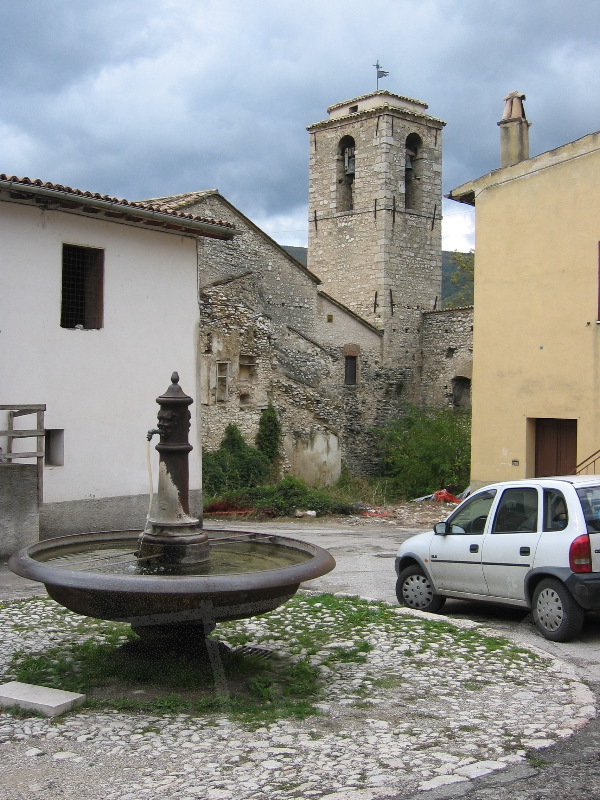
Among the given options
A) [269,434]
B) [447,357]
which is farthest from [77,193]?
[447,357]

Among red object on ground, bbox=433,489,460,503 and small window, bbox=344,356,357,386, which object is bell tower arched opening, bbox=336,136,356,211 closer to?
small window, bbox=344,356,357,386

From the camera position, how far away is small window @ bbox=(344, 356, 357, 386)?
32.8 metres

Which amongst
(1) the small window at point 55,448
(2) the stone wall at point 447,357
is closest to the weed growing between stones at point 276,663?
(1) the small window at point 55,448

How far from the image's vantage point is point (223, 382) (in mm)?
25516

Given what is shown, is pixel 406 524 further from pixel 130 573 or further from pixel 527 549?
pixel 130 573

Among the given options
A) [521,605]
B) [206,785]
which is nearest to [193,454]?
[521,605]

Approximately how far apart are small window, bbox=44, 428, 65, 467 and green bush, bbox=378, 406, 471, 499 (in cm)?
1412

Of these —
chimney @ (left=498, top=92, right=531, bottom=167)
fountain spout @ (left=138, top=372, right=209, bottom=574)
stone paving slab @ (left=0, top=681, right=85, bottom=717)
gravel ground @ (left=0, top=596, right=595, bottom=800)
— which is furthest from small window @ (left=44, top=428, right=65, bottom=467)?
chimney @ (left=498, top=92, right=531, bottom=167)

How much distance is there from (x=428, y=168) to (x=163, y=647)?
33.1m

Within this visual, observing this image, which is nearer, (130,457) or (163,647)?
(163,647)

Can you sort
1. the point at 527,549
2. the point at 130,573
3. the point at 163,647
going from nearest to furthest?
the point at 130,573
the point at 163,647
the point at 527,549

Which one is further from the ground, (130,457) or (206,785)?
(130,457)

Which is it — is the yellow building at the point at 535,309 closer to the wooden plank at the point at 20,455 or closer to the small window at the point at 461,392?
the wooden plank at the point at 20,455

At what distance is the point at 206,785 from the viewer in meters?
4.44
